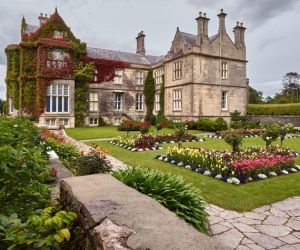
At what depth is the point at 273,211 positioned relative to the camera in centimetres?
600

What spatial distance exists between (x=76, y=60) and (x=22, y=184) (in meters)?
30.4

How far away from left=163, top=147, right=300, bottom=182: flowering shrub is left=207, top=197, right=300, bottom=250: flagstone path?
7.04ft

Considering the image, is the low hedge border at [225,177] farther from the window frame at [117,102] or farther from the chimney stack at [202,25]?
the window frame at [117,102]

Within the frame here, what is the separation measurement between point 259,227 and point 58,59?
2824cm

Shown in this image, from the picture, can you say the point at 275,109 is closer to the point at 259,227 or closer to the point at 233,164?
the point at 233,164

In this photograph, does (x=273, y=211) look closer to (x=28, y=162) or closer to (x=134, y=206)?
(x=134, y=206)

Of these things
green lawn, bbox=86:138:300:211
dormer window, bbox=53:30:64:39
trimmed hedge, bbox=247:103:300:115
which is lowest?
green lawn, bbox=86:138:300:211

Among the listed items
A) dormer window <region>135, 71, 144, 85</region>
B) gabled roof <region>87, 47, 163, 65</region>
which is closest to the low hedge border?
dormer window <region>135, 71, 144, 85</region>

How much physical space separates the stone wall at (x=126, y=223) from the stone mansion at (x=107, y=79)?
25.5 m

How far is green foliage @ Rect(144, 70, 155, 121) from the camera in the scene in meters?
35.6

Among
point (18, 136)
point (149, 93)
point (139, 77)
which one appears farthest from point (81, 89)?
point (18, 136)

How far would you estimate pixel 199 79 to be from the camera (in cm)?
2873

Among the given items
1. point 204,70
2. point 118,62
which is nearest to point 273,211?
point 204,70

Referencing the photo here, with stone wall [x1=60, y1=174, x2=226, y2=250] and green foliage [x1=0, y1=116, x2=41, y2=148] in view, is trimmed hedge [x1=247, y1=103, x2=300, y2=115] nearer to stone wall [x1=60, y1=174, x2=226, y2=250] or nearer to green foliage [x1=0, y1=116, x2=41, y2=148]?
green foliage [x1=0, y1=116, x2=41, y2=148]
